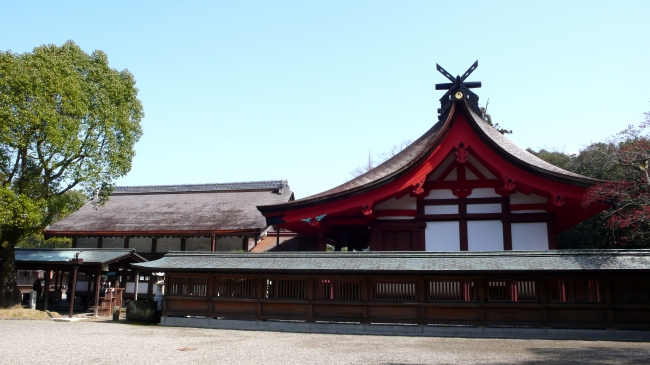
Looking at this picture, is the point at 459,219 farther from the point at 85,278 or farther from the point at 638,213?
the point at 85,278

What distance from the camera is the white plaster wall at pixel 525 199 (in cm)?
1579

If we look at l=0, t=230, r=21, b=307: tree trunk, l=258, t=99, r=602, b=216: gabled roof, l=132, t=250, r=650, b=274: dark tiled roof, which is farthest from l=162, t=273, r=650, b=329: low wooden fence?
l=0, t=230, r=21, b=307: tree trunk

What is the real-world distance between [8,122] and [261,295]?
425 inches

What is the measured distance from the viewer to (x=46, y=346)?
435 inches

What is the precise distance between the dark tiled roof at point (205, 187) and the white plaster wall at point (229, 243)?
22.4 ft

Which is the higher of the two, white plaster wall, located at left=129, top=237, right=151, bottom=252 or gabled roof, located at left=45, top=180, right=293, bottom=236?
gabled roof, located at left=45, top=180, right=293, bottom=236

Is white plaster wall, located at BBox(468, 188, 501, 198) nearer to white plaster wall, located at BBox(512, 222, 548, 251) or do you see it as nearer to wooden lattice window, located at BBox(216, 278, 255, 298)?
white plaster wall, located at BBox(512, 222, 548, 251)

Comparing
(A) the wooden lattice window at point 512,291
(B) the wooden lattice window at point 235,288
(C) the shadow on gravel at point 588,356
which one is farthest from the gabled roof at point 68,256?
(C) the shadow on gravel at point 588,356

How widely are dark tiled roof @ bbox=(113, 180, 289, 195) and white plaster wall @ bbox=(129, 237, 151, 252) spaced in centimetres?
666

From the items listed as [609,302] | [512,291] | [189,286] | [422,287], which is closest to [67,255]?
[189,286]

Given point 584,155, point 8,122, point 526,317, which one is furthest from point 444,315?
point 584,155

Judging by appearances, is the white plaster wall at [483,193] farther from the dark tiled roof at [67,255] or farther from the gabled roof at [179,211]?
the dark tiled roof at [67,255]

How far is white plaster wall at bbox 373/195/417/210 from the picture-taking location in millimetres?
16583

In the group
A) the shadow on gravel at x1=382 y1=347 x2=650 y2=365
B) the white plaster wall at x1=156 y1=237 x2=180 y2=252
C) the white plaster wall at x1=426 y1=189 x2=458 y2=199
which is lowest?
the shadow on gravel at x1=382 y1=347 x2=650 y2=365
